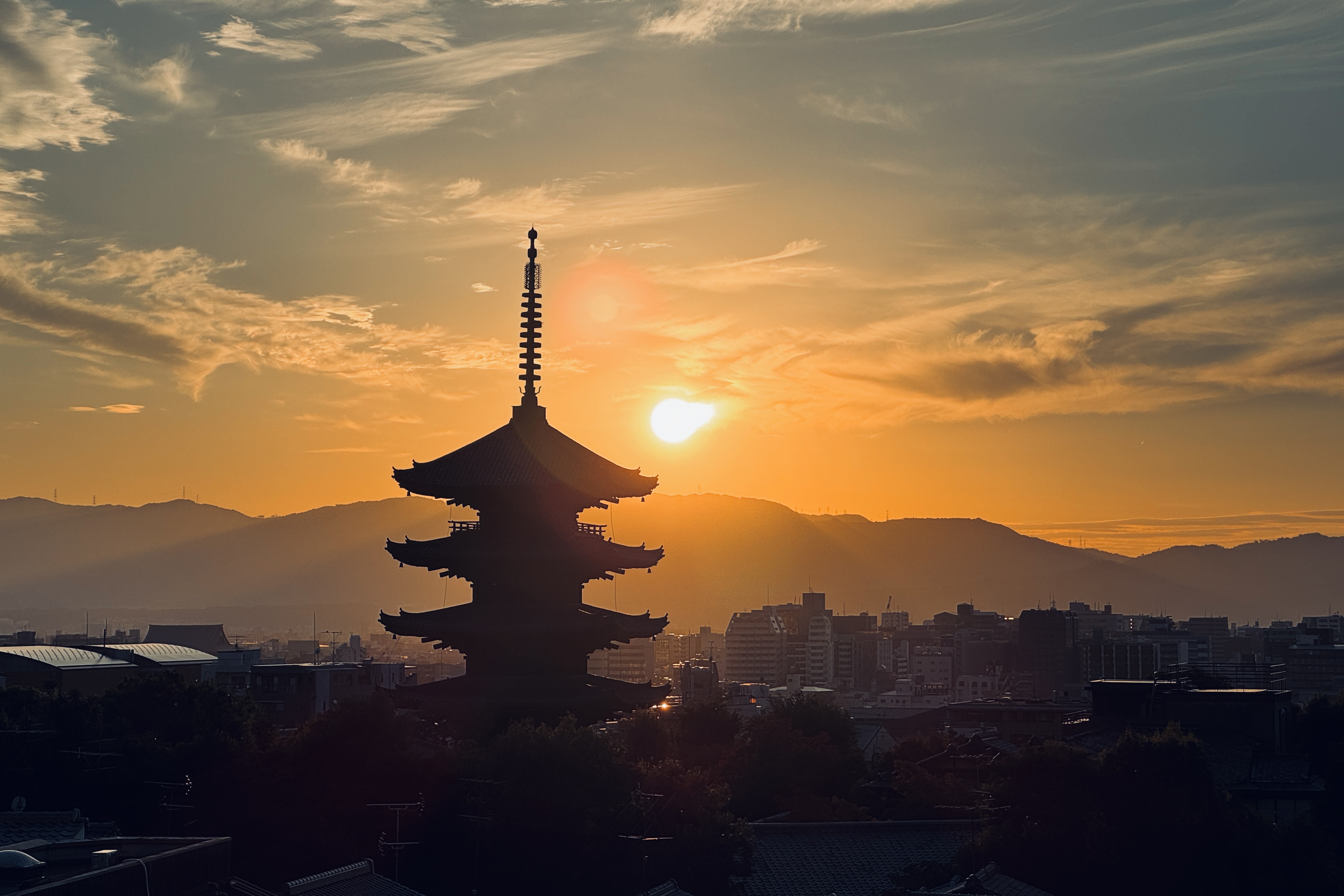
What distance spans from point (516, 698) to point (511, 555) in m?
5.36

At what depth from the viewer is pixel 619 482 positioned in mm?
61094

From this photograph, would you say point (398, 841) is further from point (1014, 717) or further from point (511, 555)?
point (1014, 717)

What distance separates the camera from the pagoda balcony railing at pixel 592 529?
6134 centimetres

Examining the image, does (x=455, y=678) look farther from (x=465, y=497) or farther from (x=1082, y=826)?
(x=1082, y=826)

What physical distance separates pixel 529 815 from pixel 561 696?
13804 millimetres

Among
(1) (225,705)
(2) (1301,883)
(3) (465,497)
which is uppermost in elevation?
(3) (465,497)

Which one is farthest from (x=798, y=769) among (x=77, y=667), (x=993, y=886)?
(x=77, y=667)

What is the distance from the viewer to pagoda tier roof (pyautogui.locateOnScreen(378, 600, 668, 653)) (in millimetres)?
58438

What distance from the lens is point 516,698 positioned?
57.6 m

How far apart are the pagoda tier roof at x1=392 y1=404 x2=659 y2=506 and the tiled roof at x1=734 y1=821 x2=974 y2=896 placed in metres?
14.9

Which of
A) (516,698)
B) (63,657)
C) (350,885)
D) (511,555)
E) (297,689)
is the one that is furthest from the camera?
(297,689)

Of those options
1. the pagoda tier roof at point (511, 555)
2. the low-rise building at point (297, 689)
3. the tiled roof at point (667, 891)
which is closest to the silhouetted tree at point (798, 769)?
the pagoda tier roof at point (511, 555)

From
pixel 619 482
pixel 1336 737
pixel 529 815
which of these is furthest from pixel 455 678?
pixel 1336 737

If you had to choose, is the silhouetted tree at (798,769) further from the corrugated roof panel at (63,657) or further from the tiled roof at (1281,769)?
the corrugated roof panel at (63,657)
